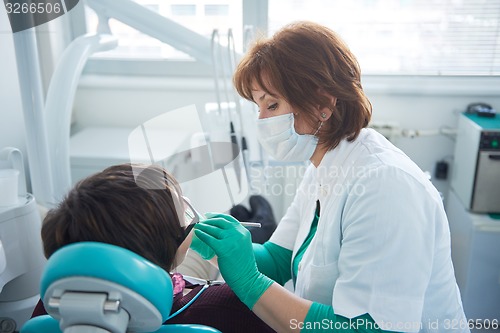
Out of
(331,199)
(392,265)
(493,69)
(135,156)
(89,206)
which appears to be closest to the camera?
(89,206)

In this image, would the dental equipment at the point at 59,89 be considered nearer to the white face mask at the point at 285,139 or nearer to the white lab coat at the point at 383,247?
the white face mask at the point at 285,139

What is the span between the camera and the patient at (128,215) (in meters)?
0.81

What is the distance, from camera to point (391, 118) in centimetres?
238

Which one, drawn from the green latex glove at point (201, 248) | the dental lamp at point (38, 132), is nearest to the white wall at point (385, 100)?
the dental lamp at point (38, 132)

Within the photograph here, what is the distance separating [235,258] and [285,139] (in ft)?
1.09

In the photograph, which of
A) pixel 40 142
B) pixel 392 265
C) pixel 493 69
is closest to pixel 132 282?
pixel 392 265

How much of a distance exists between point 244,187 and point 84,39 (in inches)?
27.6

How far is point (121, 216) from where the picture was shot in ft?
2.69

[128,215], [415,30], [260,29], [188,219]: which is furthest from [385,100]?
[128,215]

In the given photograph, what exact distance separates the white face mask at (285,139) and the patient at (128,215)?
1.14 ft

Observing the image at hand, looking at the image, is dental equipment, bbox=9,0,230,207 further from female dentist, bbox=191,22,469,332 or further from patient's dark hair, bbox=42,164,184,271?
patient's dark hair, bbox=42,164,184,271

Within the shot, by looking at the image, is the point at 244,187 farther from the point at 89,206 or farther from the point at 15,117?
the point at 15,117

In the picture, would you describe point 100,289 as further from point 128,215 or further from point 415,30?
point 415,30

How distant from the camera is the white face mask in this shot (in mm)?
1196
